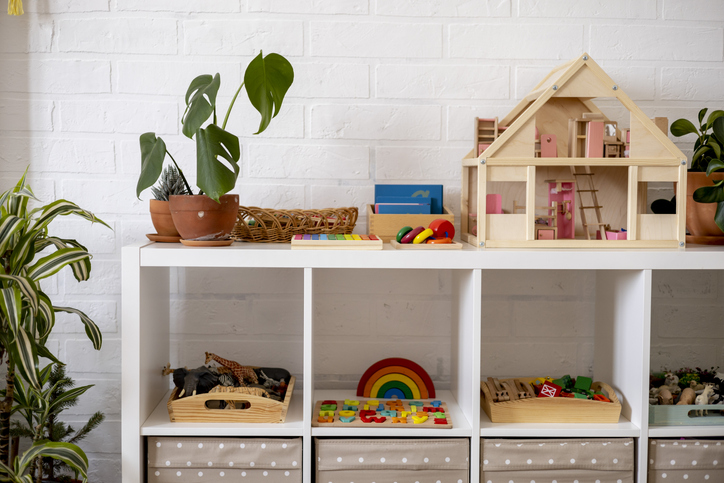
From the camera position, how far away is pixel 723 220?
1.37 m

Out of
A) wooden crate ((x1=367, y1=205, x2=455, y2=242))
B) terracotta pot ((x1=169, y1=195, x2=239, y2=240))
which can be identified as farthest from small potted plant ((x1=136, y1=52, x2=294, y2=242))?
wooden crate ((x1=367, y1=205, x2=455, y2=242))

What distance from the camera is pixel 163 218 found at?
4.68ft

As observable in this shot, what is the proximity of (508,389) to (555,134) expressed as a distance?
663 millimetres

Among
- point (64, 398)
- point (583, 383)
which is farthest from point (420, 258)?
point (64, 398)

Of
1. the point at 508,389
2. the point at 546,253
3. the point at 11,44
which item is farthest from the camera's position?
the point at 11,44

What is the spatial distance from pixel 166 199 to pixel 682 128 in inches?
52.2

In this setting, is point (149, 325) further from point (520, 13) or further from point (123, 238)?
point (520, 13)

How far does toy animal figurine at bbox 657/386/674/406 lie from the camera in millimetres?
1393

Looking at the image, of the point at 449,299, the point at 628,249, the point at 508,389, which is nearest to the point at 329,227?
the point at 449,299

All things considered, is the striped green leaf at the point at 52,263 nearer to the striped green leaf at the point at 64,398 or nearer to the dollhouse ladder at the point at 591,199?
the striped green leaf at the point at 64,398

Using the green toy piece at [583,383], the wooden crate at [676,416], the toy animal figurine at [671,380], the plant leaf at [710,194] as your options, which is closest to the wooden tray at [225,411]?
the green toy piece at [583,383]

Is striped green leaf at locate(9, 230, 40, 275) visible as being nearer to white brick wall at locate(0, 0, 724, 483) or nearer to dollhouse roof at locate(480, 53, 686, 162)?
white brick wall at locate(0, 0, 724, 483)

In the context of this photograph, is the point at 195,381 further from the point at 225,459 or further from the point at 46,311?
the point at 46,311

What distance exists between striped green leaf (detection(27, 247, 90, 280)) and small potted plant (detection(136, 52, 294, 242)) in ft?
0.66
